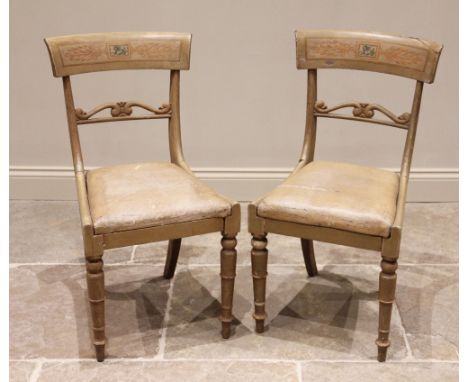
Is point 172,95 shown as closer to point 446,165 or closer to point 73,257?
point 73,257

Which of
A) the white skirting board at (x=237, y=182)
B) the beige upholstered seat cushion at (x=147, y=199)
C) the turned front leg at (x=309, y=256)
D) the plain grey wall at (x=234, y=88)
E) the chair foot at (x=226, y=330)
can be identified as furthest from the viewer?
the white skirting board at (x=237, y=182)

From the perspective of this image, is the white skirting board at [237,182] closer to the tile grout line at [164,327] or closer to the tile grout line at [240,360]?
the tile grout line at [164,327]

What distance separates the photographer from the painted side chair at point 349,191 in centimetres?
224

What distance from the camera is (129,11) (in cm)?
339

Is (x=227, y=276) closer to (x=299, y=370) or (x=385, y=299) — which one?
(x=299, y=370)

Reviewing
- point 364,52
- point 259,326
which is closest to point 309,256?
point 259,326

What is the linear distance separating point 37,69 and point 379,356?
7.25ft

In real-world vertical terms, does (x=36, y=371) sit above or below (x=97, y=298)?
below

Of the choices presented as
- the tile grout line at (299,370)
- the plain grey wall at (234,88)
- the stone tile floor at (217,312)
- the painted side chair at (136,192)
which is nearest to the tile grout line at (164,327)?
the stone tile floor at (217,312)

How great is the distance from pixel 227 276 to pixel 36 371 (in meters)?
0.71

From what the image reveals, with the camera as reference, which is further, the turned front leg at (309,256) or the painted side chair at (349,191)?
the turned front leg at (309,256)

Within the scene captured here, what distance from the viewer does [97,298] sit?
89.3 inches

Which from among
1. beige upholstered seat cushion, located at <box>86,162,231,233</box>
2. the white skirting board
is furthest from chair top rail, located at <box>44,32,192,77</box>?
the white skirting board

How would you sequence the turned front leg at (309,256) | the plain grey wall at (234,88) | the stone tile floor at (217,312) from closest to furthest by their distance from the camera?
the stone tile floor at (217,312)
the turned front leg at (309,256)
the plain grey wall at (234,88)
